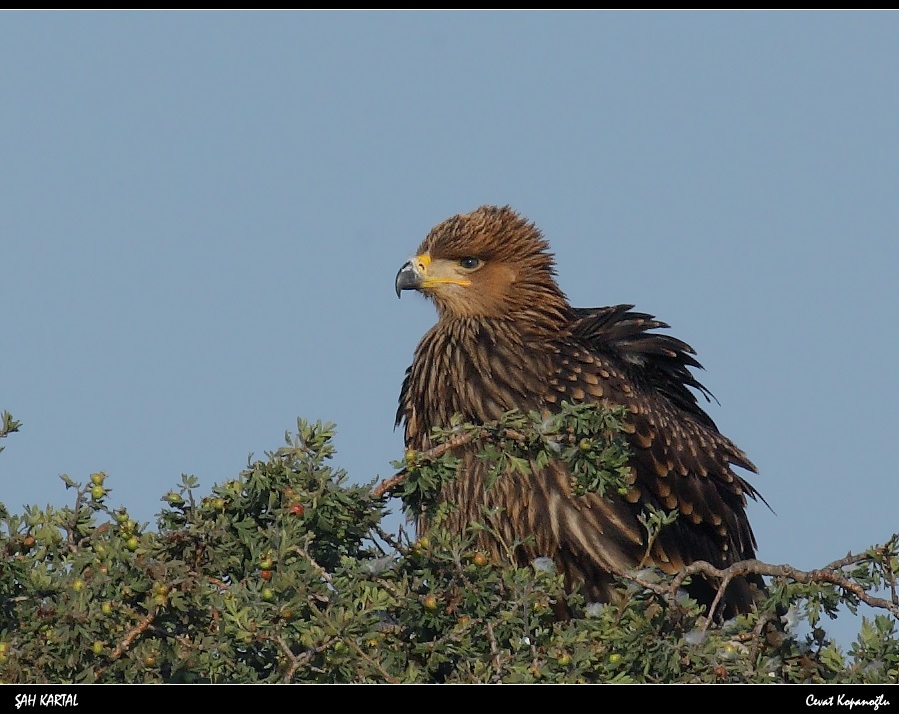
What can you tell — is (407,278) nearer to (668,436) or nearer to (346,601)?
(668,436)

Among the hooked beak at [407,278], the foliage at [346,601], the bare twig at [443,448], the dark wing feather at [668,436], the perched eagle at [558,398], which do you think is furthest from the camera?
the hooked beak at [407,278]

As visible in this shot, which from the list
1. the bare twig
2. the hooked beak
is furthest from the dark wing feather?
the bare twig

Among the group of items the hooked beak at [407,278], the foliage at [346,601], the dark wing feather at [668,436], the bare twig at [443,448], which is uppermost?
the hooked beak at [407,278]

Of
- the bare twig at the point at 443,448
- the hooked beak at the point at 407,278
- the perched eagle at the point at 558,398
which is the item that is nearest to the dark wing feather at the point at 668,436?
the perched eagle at the point at 558,398

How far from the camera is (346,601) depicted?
3.90 metres

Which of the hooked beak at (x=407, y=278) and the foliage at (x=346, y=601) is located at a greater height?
the hooked beak at (x=407, y=278)

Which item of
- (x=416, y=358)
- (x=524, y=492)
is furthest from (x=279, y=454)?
(x=416, y=358)

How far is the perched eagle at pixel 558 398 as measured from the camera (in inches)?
281

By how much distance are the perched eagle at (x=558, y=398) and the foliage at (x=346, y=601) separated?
2.50m

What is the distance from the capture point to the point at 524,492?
7.09m

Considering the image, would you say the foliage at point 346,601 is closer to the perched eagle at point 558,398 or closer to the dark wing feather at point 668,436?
the perched eagle at point 558,398

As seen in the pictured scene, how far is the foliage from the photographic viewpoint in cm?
389

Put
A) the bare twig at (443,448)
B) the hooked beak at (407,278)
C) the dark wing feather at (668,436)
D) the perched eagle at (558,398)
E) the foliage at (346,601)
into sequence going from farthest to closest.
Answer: the hooked beak at (407,278), the dark wing feather at (668,436), the perched eagle at (558,398), the bare twig at (443,448), the foliage at (346,601)
